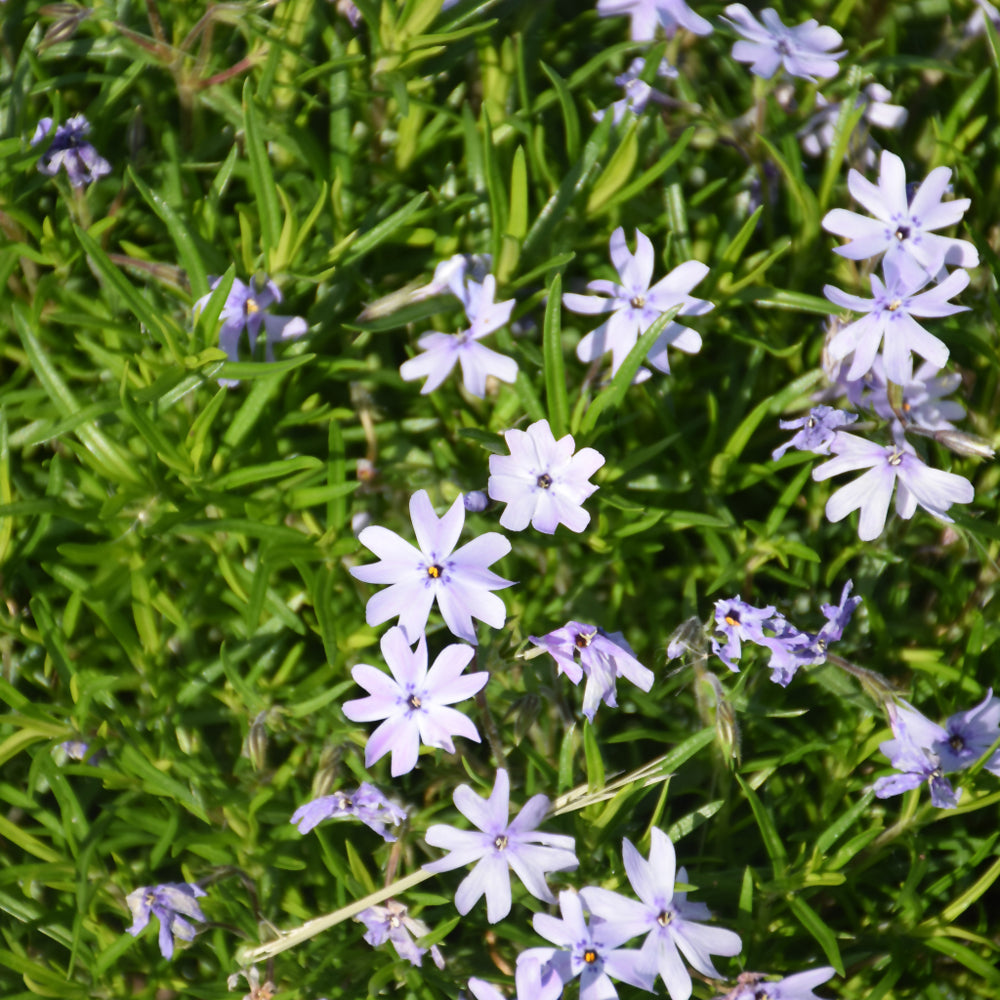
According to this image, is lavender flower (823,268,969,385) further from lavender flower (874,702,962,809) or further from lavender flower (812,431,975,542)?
lavender flower (874,702,962,809)

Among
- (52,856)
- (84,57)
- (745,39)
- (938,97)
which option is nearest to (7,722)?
(52,856)

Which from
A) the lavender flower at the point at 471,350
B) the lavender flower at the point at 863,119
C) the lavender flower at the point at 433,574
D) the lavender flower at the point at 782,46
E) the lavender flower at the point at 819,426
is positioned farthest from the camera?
the lavender flower at the point at 863,119

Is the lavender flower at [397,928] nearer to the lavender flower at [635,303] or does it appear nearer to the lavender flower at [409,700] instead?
the lavender flower at [409,700]

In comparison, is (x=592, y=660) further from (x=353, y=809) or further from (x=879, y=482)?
(x=879, y=482)

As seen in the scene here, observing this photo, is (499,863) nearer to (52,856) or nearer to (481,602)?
(481,602)

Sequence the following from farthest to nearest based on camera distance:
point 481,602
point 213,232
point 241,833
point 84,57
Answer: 1. point 84,57
2. point 213,232
3. point 241,833
4. point 481,602

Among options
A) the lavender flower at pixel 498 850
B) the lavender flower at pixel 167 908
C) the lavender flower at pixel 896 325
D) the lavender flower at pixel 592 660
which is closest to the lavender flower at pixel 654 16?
the lavender flower at pixel 896 325
